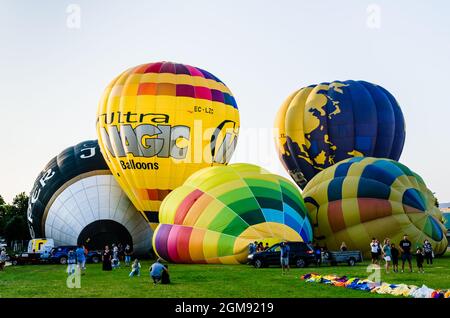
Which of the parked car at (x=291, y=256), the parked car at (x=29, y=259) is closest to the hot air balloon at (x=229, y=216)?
the parked car at (x=291, y=256)

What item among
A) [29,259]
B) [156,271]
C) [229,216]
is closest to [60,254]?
[29,259]

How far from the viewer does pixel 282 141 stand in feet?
132

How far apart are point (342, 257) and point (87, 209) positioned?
591 inches

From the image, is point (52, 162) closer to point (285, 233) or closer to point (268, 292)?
point (285, 233)

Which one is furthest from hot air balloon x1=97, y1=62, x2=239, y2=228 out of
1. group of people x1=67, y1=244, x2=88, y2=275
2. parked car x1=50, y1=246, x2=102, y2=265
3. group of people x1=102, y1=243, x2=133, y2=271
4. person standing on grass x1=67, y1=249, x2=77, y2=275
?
person standing on grass x1=67, y1=249, x2=77, y2=275

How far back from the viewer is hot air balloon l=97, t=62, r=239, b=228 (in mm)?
31266

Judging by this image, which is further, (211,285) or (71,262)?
(71,262)

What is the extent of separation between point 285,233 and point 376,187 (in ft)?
18.1

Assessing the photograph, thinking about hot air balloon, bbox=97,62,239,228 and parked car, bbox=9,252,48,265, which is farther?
parked car, bbox=9,252,48,265

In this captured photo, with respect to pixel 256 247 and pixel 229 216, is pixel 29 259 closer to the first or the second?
pixel 229 216

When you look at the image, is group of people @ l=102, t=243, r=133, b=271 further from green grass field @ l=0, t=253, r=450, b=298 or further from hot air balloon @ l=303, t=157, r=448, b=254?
hot air balloon @ l=303, t=157, r=448, b=254

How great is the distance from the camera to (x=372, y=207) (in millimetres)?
26469

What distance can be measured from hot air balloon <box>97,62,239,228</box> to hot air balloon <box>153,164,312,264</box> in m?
5.38

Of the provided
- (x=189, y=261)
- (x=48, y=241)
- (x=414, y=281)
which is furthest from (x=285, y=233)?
(x=48, y=241)
